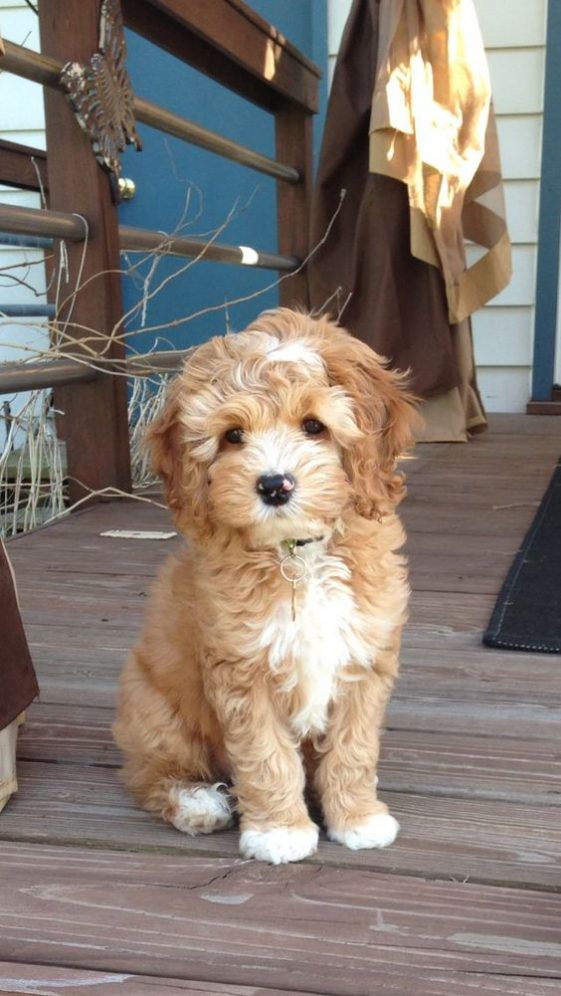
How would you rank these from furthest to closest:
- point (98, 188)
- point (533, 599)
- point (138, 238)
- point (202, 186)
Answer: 1. point (202, 186)
2. point (138, 238)
3. point (98, 188)
4. point (533, 599)

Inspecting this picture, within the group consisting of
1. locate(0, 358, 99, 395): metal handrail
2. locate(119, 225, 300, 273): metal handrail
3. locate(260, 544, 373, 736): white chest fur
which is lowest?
locate(260, 544, 373, 736): white chest fur

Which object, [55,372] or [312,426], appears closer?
[312,426]

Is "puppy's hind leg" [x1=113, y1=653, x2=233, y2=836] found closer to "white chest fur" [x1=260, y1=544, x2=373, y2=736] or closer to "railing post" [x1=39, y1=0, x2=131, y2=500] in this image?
"white chest fur" [x1=260, y1=544, x2=373, y2=736]

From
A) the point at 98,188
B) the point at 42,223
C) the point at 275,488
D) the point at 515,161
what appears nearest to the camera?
the point at 275,488

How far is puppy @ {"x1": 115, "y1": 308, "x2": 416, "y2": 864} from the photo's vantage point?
1527 mm

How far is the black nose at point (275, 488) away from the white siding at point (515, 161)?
470 cm

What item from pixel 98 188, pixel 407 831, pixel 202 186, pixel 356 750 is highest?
pixel 202 186

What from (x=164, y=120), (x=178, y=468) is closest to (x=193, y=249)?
(x=164, y=120)

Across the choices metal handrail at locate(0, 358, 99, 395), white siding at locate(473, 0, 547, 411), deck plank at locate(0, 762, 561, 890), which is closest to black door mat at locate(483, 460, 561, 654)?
deck plank at locate(0, 762, 561, 890)

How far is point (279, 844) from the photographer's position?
1.54 meters

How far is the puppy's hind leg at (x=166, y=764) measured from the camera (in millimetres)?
1653

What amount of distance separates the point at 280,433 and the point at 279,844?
627 millimetres

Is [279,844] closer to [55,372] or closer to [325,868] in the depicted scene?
[325,868]

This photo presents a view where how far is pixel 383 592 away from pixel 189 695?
1.22 ft
